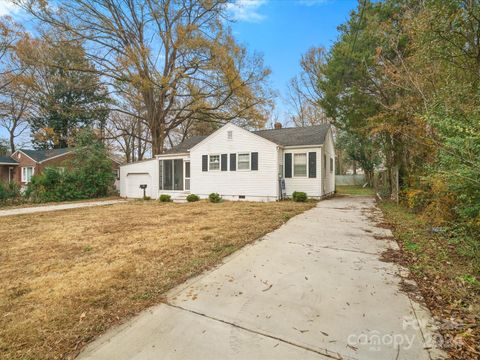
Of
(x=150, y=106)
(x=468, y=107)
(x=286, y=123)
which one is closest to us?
(x=468, y=107)

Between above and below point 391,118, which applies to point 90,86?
above

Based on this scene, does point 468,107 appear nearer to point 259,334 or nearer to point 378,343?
point 378,343

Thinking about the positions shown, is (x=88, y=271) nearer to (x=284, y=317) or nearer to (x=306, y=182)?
(x=284, y=317)

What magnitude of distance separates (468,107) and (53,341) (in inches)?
266

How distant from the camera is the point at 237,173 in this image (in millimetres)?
12820

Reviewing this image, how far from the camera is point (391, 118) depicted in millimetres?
9273

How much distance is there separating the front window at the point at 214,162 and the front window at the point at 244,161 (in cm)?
126

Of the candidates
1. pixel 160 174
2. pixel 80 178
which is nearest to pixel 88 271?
pixel 160 174

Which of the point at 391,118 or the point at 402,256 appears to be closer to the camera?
the point at 402,256

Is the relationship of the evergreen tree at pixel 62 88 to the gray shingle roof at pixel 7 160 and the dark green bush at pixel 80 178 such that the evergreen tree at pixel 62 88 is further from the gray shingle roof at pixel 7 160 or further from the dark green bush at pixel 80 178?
the gray shingle roof at pixel 7 160

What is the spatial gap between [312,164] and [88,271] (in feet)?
34.5

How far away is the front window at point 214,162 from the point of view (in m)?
13.3

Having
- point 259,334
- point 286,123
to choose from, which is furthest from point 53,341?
point 286,123

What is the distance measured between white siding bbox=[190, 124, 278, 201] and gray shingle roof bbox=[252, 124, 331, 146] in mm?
1027
